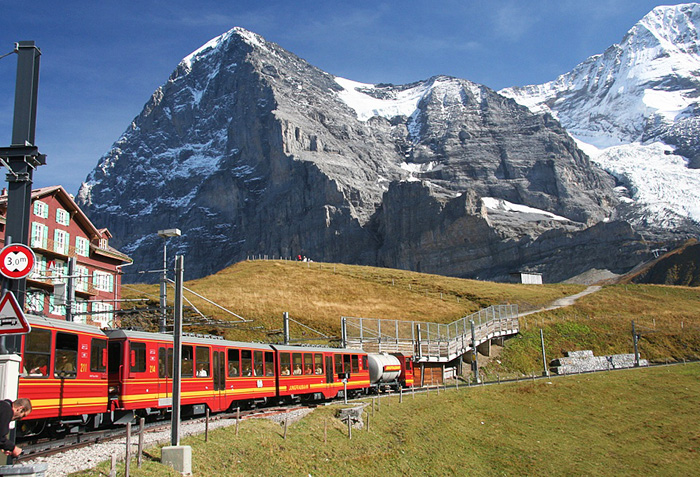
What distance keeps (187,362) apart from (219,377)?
2456 millimetres

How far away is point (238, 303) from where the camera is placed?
222ft

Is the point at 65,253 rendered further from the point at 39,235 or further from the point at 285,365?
the point at 285,365

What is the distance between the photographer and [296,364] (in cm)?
3416

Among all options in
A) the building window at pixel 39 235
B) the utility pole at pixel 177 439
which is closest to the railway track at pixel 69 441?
the utility pole at pixel 177 439

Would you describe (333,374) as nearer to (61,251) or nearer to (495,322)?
(61,251)

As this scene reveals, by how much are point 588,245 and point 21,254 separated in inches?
7686

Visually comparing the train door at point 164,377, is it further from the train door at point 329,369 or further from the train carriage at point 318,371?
the train door at point 329,369

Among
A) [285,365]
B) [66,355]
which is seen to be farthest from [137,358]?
[285,365]

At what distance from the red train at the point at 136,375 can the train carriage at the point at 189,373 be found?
0.04 m

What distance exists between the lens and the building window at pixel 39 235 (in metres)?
45.8

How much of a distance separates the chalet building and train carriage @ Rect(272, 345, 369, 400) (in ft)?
52.8

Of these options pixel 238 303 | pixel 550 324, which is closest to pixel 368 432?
pixel 238 303

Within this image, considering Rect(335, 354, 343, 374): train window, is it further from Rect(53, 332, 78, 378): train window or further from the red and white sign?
the red and white sign

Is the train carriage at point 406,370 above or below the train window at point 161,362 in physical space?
below
